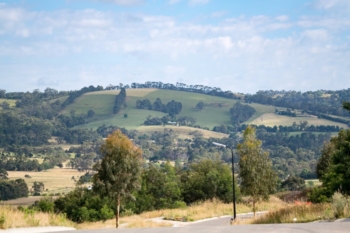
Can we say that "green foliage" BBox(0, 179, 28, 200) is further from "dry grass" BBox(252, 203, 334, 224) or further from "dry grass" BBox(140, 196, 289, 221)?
"dry grass" BBox(252, 203, 334, 224)

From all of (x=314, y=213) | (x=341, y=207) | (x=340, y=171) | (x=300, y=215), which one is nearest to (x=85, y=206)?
(x=340, y=171)

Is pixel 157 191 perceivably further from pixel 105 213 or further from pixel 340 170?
pixel 340 170

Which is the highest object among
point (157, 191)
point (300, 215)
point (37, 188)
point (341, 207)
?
point (341, 207)

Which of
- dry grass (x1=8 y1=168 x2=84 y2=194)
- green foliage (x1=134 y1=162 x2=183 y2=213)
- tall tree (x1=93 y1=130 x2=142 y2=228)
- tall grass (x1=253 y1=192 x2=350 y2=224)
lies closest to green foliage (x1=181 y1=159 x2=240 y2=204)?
green foliage (x1=134 y1=162 x2=183 y2=213)

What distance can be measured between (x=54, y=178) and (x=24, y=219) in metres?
123

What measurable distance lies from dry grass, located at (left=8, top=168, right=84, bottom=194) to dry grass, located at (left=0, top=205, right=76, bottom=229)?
97.7 m

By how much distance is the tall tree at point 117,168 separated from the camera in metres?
41.4

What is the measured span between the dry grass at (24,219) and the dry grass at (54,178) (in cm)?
9766

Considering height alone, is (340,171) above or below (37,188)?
above

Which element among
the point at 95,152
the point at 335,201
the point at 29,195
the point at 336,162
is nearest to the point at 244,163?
the point at 336,162

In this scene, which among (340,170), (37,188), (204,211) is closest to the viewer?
(340,170)

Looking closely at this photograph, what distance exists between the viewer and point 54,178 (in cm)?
13738

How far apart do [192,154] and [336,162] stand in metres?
141

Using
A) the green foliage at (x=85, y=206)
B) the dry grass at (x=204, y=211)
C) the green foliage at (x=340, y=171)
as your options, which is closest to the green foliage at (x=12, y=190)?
the green foliage at (x=85, y=206)
